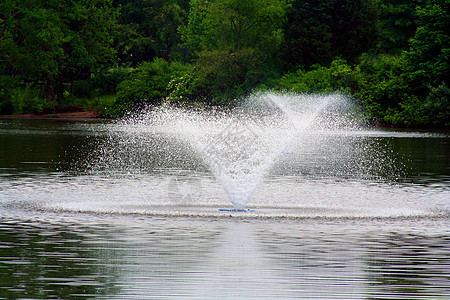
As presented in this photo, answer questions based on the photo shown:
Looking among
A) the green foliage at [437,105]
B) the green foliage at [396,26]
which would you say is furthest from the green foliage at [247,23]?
the green foliage at [437,105]

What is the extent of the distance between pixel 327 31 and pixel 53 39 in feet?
86.9

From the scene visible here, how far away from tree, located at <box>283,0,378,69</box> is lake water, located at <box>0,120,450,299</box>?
49.0 metres

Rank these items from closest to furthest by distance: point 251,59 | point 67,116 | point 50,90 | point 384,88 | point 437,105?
point 437,105 → point 384,88 → point 251,59 → point 67,116 → point 50,90

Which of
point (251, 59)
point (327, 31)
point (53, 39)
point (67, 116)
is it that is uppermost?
point (53, 39)

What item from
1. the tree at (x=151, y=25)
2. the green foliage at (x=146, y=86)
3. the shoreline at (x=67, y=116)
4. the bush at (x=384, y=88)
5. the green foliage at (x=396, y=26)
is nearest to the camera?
the bush at (x=384, y=88)

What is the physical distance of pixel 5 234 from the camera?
1513 centimetres

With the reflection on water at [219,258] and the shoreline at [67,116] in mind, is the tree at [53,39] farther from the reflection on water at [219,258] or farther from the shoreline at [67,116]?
the reflection on water at [219,258]

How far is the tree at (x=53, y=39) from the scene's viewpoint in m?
77.9

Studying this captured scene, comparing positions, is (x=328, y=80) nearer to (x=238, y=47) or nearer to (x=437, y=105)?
(x=238, y=47)

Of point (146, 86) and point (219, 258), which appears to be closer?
point (219, 258)

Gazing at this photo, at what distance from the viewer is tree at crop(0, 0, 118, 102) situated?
3066 inches

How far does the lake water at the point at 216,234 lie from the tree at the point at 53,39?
158 ft

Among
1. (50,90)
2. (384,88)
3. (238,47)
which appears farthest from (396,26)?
(50,90)

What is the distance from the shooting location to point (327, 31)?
3226 inches
